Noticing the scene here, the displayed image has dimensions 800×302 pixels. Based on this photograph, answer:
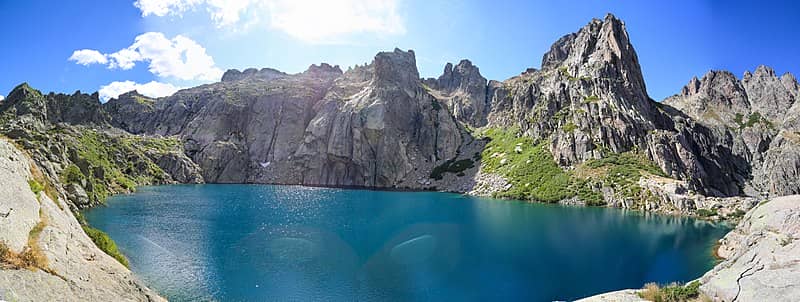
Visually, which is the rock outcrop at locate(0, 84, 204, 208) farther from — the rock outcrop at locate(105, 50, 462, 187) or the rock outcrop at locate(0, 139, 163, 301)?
the rock outcrop at locate(0, 139, 163, 301)

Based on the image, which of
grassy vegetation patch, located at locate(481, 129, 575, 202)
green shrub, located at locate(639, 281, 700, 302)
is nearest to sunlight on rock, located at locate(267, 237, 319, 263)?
green shrub, located at locate(639, 281, 700, 302)

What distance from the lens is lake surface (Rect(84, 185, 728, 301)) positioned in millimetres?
32969

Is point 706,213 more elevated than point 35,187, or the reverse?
point 35,187

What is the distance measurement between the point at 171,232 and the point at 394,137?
134 m

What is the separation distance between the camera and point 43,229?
1970 cm

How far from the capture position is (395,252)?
4606 cm

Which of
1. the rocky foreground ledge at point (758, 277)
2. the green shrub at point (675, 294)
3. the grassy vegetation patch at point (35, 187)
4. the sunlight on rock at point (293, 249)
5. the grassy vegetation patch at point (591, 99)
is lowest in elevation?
the sunlight on rock at point (293, 249)

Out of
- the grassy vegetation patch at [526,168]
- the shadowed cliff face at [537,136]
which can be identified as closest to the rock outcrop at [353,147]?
the shadowed cliff face at [537,136]

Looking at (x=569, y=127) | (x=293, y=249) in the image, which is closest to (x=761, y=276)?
(x=293, y=249)

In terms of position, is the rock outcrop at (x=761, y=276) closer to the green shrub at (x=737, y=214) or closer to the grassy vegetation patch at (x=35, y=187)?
the grassy vegetation patch at (x=35, y=187)

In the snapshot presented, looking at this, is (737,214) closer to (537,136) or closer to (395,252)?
(537,136)

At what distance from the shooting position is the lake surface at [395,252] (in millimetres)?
32969

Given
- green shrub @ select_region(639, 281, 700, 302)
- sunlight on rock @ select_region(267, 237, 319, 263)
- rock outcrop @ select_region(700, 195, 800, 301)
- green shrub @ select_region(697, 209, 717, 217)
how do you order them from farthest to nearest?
green shrub @ select_region(697, 209, 717, 217), sunlight on rock @ select_region(267, 237, 319, 263), green shrub @ select_region(639, 281, 700, 302), rock outcrop @ select_region(700, 195, 800, 301)

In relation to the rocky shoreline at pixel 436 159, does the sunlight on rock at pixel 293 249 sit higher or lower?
lower
